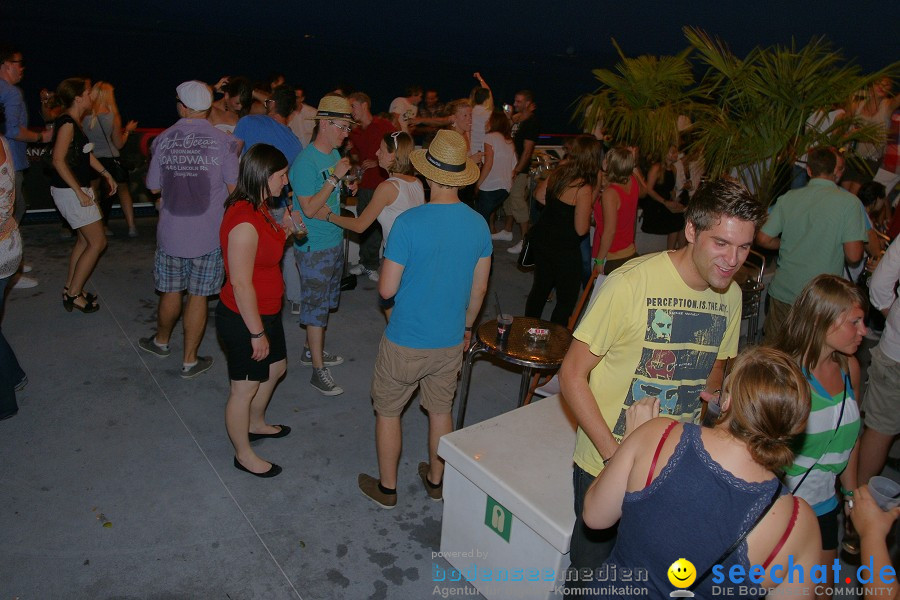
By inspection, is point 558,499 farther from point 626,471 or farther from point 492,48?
point 492,48

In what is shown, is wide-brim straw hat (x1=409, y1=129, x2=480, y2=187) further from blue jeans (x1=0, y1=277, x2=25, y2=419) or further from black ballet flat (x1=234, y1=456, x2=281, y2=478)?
blue jeans (x1=0, y1=277, x2=25, y2=419)

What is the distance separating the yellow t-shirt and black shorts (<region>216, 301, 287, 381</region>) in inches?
71.7

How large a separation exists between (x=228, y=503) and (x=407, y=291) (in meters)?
1.51

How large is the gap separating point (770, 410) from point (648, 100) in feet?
17.9

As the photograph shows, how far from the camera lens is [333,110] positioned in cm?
427

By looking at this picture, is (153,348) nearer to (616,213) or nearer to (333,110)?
(333,110)

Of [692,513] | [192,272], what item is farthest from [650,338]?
[192,272]

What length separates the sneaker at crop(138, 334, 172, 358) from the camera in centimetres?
492

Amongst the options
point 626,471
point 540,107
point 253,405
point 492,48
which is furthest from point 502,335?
point 492,48

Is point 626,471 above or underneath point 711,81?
underneath

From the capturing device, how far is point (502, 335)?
12.4 feet

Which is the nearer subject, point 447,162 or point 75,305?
point 447,162

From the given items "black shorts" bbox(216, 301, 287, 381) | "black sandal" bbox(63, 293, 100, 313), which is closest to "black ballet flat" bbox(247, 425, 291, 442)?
"black shorts" bbox(216, 301, 287, 381)

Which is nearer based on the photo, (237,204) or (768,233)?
(237,204)
